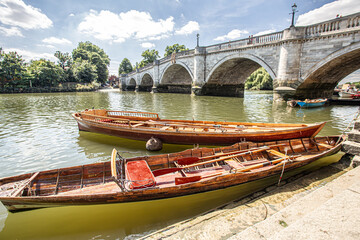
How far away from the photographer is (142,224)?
3617 millimetres

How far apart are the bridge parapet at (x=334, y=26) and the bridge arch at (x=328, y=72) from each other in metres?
1.52

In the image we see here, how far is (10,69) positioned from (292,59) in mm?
56492

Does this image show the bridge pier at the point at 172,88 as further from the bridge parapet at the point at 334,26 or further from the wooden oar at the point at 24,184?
the wooden oar at the point at 24,184

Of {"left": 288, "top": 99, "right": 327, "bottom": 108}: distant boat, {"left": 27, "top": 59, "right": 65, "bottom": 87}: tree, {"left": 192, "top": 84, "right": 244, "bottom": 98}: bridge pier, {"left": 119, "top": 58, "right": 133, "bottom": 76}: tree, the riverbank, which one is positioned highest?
{"left": 119, "top": 58, "right": 133, "bottom": 76}: tree

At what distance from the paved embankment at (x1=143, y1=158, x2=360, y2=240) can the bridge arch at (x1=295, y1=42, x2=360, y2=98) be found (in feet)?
48.4

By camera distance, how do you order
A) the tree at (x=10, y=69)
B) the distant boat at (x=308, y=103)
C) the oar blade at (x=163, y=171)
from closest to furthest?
the oar blade at (x=163, y=171)
the distant boat at (x=308, y=103)
the tree at (x=10, y=69)

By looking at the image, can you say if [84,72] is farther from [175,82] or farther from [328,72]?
[328,72]

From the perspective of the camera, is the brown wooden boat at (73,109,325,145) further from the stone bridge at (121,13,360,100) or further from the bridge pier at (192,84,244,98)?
the bridge pier at (192,84,244,98)

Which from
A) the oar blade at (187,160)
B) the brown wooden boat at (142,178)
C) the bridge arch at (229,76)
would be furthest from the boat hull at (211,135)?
the bridge arch at (229,76)

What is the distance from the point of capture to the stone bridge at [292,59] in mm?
14773

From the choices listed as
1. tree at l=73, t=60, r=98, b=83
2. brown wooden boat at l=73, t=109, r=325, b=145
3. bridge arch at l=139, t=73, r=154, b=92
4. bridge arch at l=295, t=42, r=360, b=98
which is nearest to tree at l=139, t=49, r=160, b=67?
bridge arch at l=139, t=73, r=154, b=92

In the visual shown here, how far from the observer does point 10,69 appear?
4278cm

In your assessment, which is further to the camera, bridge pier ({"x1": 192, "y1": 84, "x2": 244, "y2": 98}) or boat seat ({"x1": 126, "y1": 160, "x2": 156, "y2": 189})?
bridge pier ({"x1": 192, "y1": 84, "x2": 244, "y2": 98})

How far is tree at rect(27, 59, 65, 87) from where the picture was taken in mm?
45875
